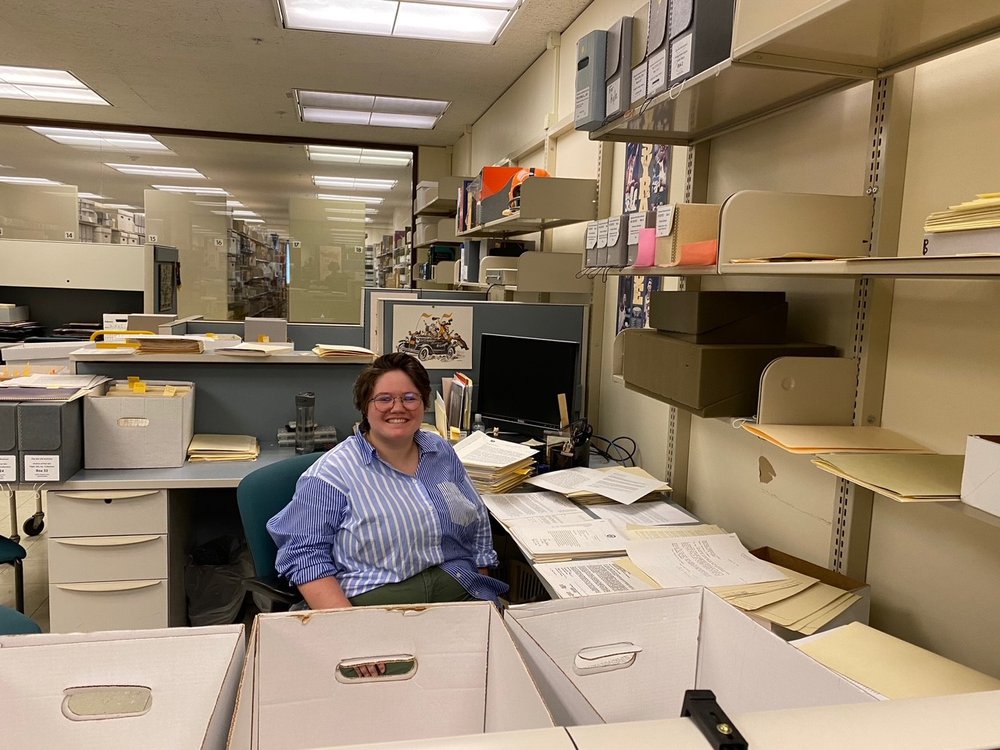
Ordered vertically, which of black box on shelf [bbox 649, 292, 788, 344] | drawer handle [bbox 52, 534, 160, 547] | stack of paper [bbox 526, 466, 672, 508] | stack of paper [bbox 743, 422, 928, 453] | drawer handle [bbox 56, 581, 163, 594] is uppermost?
black box on shelf [bbox 649, 292, 788, 344]

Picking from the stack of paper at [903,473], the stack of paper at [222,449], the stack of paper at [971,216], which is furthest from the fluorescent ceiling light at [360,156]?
the stack of paper at [971,216]

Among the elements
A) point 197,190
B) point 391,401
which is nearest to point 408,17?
point 391,401

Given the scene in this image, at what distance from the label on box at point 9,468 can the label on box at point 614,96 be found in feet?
7.34

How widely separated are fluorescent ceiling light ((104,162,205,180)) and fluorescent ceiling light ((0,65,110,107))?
1817 millimetres

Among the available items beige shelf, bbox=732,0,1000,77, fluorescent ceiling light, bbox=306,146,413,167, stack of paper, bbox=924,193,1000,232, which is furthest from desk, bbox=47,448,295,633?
fluorescent ceiling light, bbox=306,146,413,167

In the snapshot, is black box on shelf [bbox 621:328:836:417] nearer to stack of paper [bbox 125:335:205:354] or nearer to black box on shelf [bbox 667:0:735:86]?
black box on shelf [bbox 667:0:735:86]

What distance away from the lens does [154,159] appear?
7891mm

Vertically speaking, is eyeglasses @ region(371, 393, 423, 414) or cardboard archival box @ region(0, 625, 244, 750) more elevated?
eyeglasses @ region(371, 393, 423, 414)

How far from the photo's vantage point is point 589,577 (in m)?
1.88

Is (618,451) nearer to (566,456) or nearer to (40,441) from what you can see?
(566,456)

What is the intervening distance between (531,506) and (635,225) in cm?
93

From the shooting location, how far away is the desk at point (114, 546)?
2566mm

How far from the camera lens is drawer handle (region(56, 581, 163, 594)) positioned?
102 inches

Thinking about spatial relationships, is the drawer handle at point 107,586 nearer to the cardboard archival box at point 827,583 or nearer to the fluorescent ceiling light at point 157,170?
the cardboard archival box at point 827,583
